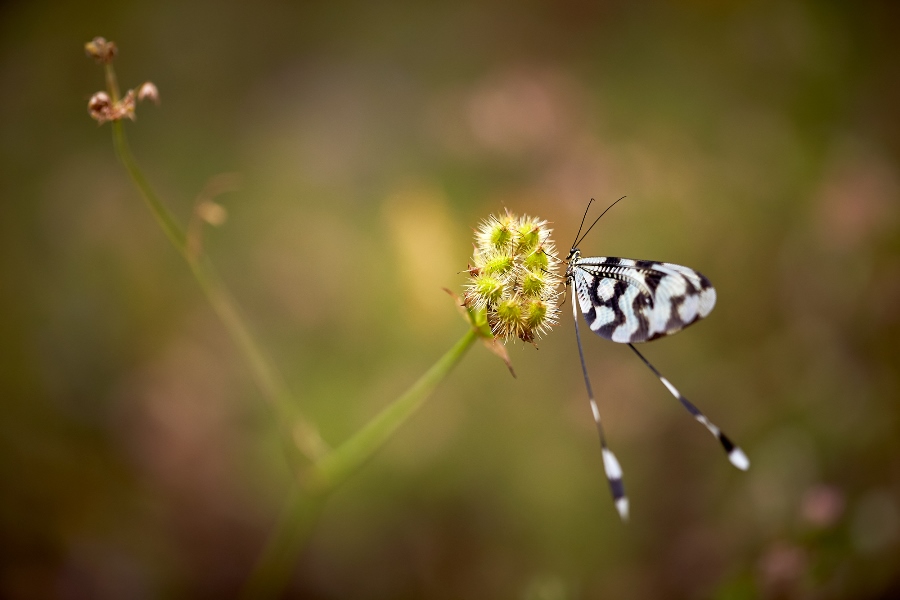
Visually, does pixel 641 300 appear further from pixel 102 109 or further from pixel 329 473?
pixel 102 109

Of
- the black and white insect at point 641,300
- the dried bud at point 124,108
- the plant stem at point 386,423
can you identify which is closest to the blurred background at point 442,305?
the plant stem at point 386,423

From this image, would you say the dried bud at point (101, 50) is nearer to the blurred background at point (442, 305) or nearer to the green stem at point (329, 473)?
the green stem at point (329, 473)

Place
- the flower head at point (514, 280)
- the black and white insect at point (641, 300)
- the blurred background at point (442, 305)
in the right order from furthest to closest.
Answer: the blurred background at point (442, 305)
the black and white insect at point (641, 300)
the flower head at point (514, 280)

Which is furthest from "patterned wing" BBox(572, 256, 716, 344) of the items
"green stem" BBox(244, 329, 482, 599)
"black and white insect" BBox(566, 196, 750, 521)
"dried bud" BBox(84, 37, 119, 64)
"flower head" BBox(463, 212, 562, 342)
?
"dried bud" BBox(84, 37, 119, 64)

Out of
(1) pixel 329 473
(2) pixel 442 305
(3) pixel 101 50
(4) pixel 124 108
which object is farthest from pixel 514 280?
(2) pixel 442 305

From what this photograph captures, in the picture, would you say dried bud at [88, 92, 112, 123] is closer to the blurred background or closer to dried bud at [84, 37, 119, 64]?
dried bud at [84, 37, 119, 64]

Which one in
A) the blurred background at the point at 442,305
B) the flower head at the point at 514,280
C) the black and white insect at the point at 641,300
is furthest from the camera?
the blurred background at the point at 442,305

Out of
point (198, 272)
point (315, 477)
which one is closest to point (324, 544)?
point (315, 477)
